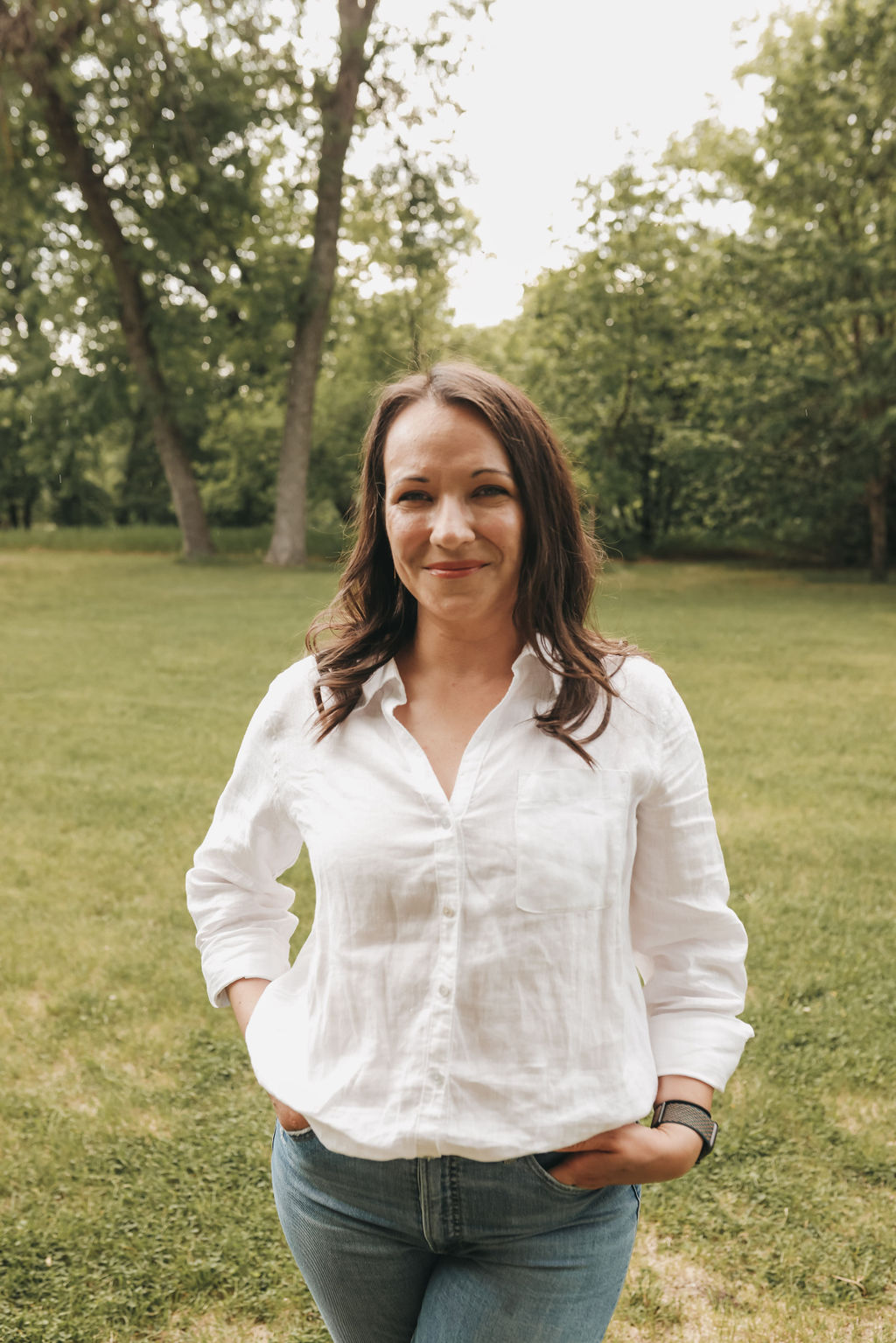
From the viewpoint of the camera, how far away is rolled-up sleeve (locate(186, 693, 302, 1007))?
68.1 inches

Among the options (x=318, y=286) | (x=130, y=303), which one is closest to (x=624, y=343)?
(x=318, y=286)

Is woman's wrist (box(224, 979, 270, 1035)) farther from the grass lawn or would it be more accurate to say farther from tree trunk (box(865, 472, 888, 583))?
tree trunk (box(865, 472, 888, 583))

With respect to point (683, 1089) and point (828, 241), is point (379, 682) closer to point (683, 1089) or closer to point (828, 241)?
point (683, 1089)

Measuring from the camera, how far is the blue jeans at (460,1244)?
1457mm

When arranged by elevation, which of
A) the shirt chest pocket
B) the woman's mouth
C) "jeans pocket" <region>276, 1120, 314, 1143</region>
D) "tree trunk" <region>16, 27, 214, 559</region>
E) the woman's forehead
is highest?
"tree trunk" <region>16, 27, 214, 559</region>

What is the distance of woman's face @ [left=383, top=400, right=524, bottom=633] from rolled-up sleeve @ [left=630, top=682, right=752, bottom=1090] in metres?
0.33

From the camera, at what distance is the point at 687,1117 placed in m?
1.54

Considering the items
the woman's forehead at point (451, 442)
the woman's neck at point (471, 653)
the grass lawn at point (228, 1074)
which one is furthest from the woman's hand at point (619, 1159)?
the grass lawn at point (228, 1074)

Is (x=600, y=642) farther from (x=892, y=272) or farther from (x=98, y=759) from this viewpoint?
(x=892, y=272)

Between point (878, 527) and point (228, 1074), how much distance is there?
23.4m

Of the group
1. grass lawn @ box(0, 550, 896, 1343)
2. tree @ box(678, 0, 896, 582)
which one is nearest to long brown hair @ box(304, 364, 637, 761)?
grass lawn @ box(0, 550, 896, 1343)

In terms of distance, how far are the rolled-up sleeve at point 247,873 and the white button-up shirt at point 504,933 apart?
6 centimetres

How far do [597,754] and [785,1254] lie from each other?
2258 millimetres

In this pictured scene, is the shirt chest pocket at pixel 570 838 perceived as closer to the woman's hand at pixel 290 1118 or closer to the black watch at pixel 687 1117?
the black watch at pixel 687 1117
